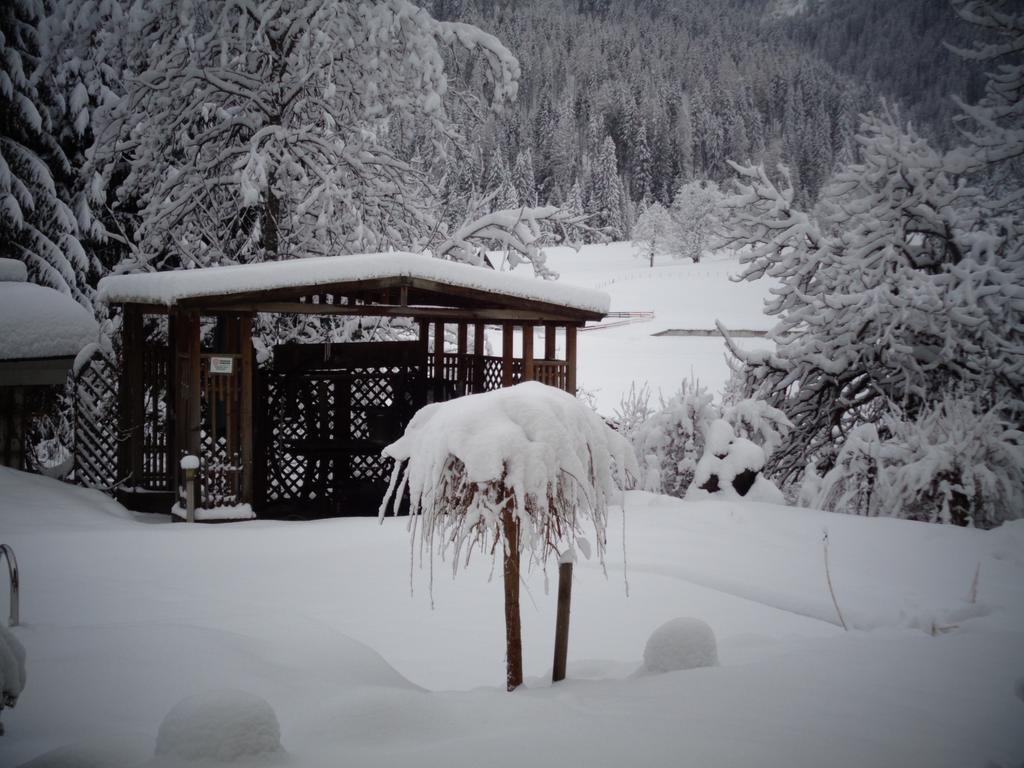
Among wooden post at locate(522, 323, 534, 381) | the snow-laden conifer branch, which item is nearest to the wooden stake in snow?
wooden post at locate(522, 323, 534, 381)

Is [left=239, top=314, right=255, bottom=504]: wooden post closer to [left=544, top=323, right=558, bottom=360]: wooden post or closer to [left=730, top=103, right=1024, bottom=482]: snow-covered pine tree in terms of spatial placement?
[left=544, top=323, right=558, bottom=360]: wooden post

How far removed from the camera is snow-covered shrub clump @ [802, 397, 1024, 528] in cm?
740

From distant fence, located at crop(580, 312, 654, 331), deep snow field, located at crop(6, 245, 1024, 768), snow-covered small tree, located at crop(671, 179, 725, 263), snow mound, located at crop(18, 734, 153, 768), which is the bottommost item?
deep snow field, located at crop(6, 245, 1024, 768)

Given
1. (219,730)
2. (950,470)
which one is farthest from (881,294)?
(219,730)

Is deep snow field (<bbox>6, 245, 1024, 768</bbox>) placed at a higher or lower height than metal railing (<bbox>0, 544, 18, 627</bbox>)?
lower

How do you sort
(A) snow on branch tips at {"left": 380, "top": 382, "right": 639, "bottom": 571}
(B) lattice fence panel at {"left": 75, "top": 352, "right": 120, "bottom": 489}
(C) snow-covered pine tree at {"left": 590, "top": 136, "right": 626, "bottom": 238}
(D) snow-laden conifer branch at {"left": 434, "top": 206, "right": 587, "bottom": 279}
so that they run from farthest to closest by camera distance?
(C) snow-covered pine tree at {"left": 590, "top": 136, "right": 626, "bottom": 238}
(D) snow-laden conifer branch at {"left": 434, "top": 206, "right": 587, "bottom": 279}
(B) lattice fence panel at {"left": 75, "top": 352, "right": 120, "bottom": 489}
(A) snow on branch tips at {"left": 380, "top": 382, "right": 639, "bottom": 571}

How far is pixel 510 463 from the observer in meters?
2.67

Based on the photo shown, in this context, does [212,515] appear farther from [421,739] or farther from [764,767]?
[764,767]

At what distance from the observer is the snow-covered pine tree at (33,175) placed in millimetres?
11195

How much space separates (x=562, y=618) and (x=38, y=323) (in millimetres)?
9467

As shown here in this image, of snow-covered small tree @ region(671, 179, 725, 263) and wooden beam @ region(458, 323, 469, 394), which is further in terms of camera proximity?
snow-covered small tree @ region(671, 179, 725, 263)

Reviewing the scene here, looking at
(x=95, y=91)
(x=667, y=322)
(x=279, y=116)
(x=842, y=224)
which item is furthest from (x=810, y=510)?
(x=667, y=322)

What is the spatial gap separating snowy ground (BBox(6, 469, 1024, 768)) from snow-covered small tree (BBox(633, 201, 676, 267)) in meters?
67.4

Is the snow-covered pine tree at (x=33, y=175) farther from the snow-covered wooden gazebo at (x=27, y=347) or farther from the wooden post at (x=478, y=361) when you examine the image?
the wooden post at (x=478, y=361)
